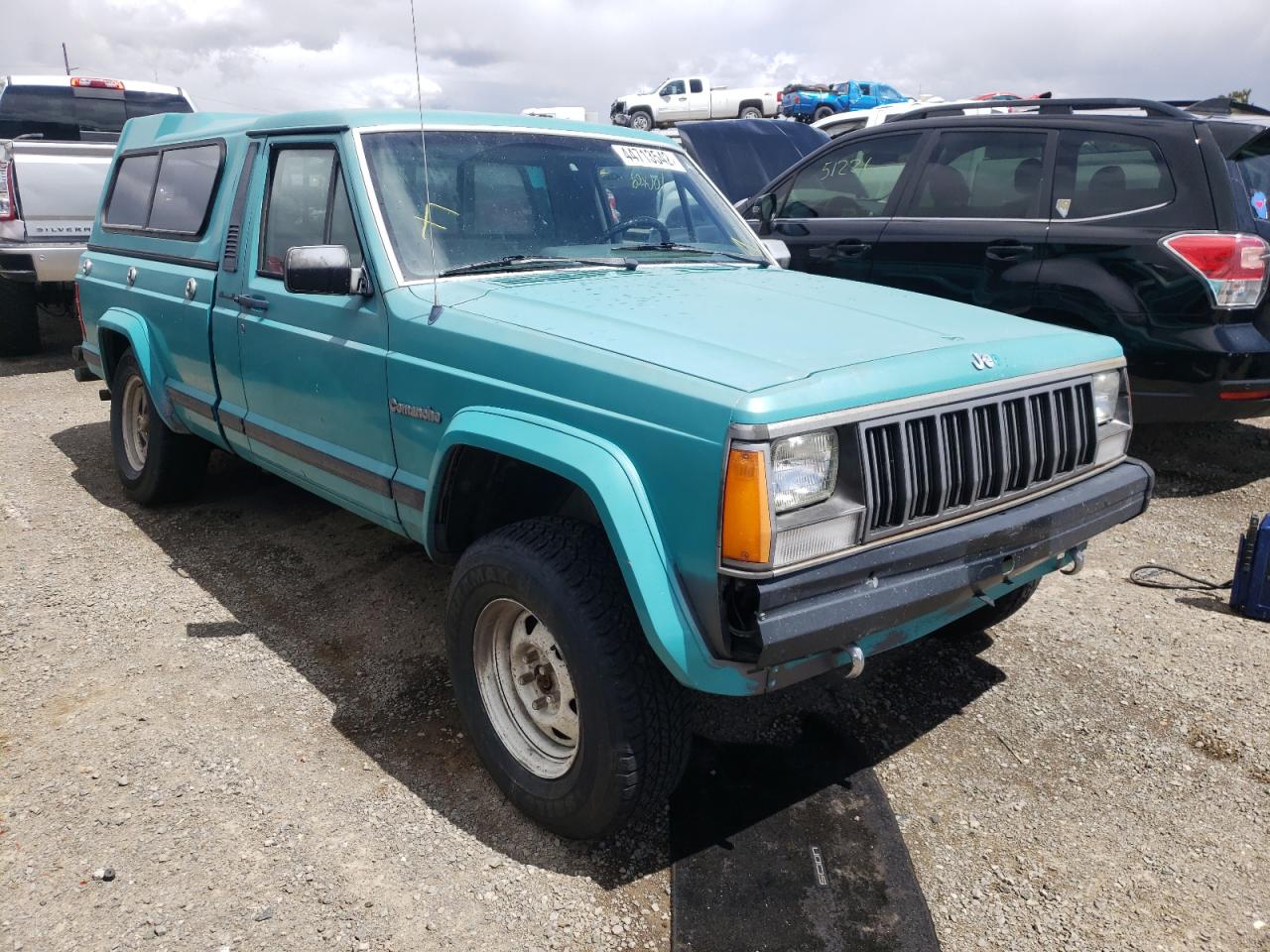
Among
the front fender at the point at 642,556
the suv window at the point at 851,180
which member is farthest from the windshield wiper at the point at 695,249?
the suv window at the point at 851,180

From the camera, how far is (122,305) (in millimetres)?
4891

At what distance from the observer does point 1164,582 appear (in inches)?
171

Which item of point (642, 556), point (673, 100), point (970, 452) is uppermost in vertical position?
point (673, 100)

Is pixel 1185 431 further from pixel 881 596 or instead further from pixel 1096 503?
pixel 881 596

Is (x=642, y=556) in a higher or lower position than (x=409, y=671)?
higher

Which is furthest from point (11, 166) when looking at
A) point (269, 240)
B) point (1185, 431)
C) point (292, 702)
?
point (1185, 431)

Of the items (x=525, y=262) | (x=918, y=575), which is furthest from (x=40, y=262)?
(x=918, y=575)

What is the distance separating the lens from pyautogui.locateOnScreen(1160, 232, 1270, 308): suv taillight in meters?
4.74

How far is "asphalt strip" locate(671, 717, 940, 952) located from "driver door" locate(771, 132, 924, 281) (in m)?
3.74

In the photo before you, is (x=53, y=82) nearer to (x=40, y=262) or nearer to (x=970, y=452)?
(x=40, y=262)

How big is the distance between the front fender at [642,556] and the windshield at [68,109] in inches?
360

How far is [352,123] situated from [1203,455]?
5.33 m

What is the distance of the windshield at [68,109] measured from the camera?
9.48 metres

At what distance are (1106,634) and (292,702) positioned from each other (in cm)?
313
